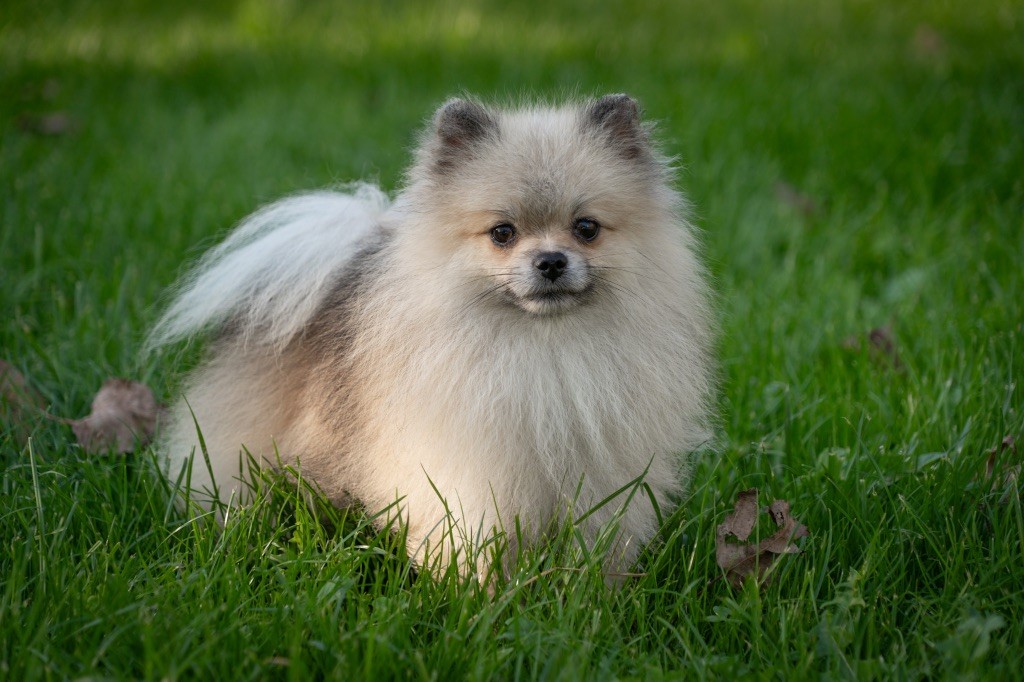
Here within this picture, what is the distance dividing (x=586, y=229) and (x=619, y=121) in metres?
0.39

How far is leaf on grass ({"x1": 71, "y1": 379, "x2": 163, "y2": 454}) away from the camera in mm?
3262

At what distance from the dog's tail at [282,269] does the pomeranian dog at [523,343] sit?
0.59 feet

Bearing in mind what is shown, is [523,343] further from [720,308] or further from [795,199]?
[795,199]

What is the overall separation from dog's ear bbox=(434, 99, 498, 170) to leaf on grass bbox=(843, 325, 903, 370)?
2.01 metres

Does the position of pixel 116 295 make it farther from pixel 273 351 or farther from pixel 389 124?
pixel 389 124

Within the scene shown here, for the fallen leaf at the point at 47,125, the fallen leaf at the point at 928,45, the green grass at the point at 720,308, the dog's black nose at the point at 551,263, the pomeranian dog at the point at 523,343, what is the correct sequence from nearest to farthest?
the green grass at the point at 720,308 < the dog's black nose at the point at 551,263 < the pomeranian dog at the point at 523,343 < the fallen leaf at the point at 47,125 < the fallen leaf at the point at 928,45

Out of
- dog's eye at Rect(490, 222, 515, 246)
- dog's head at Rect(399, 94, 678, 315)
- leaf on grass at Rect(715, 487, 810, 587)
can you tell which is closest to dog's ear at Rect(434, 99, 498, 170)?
dog's head at Rect(399, 94, 678, 315)

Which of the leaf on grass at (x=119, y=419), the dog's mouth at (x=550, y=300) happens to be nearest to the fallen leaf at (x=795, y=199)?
the dog's mouth at (x=550, y=300)

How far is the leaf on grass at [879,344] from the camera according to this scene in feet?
13.0

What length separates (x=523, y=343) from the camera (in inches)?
101

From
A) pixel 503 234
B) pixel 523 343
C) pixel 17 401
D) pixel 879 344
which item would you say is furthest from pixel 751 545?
pixel 17 401

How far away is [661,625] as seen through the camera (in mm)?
2502

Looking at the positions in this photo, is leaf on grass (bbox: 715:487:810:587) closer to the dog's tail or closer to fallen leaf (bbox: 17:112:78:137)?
the dog's tail

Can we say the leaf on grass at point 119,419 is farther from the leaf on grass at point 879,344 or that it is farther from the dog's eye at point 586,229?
the leaf on grass at point 879,344
